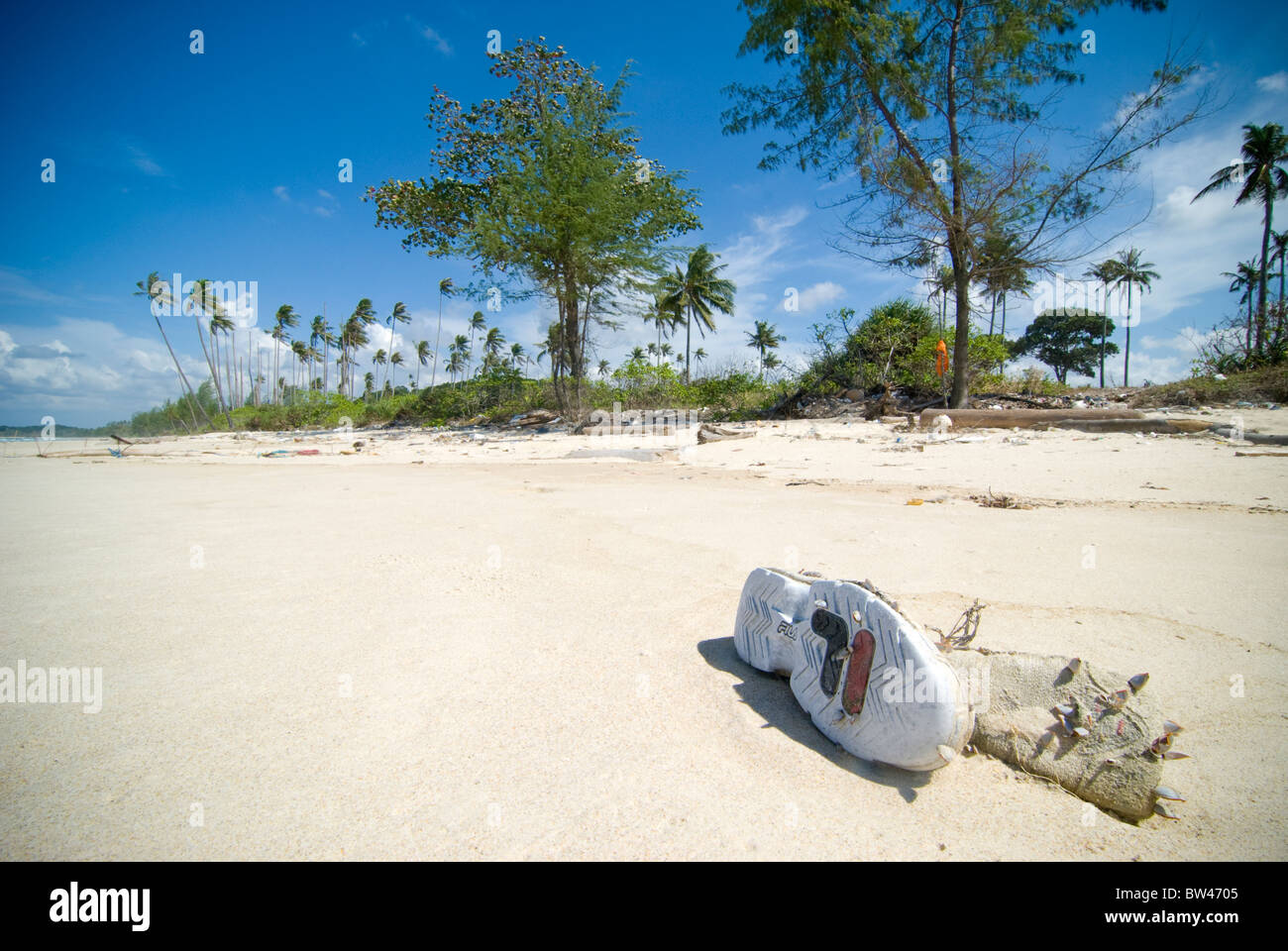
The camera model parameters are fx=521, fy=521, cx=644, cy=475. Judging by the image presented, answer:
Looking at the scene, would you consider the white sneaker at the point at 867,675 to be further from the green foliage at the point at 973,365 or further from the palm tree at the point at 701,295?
the palm tree at the point at 701,295

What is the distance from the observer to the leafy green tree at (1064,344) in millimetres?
41750

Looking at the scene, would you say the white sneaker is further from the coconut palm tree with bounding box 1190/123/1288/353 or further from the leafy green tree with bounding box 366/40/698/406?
the coconut palm tree with bounding box 1190/123/1288/353

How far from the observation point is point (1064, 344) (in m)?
42.8

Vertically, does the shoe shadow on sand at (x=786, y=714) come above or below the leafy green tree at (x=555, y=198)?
below

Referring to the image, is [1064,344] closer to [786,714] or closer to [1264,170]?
[1264,170]

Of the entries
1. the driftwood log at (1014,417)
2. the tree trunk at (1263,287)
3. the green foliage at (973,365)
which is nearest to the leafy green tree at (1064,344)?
the tree trunk at (1263,287)

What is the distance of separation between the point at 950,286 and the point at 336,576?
42.7 feet

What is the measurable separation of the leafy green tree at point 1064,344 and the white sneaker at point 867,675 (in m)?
50.3

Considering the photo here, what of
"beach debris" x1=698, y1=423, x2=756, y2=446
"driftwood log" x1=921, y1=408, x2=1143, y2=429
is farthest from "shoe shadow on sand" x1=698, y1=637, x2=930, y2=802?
"driftwood log" x1=921, y1=408, x2=1143, y2=429

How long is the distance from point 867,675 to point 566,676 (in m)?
0.88

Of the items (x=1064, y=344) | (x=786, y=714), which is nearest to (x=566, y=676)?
(x=786, y=714)

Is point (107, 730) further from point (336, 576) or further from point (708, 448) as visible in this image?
point (708, 448)

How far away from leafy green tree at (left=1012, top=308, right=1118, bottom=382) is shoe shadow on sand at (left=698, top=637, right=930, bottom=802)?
165 ft
